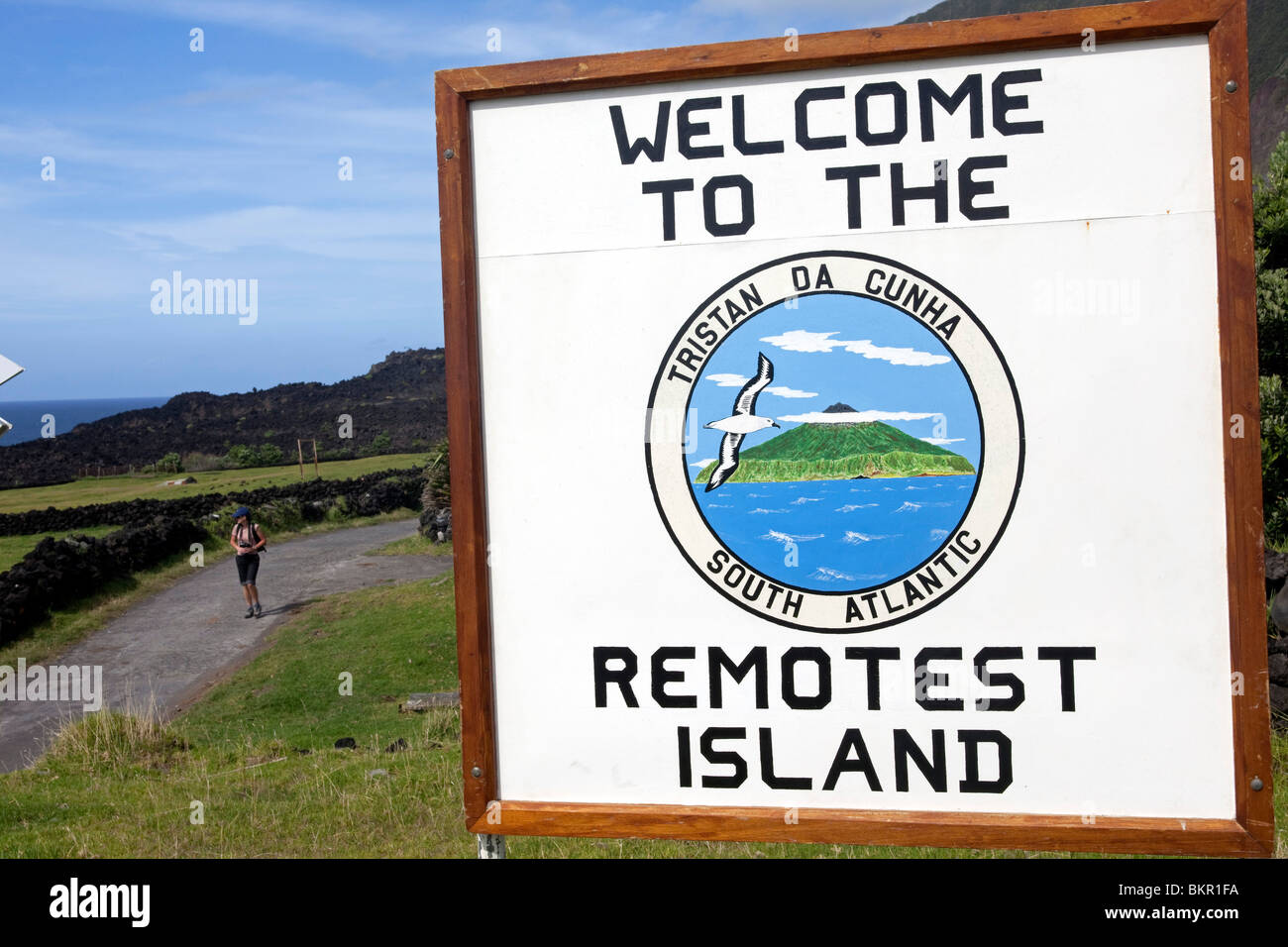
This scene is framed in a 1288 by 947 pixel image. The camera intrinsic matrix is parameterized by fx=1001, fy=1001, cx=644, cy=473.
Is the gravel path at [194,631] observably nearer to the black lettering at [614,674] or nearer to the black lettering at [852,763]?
the black lettering at [614,674]

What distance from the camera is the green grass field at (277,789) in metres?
4.80

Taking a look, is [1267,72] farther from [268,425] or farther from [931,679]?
[268,425]

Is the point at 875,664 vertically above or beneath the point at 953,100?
beneath

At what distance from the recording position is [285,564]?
73.0 ft

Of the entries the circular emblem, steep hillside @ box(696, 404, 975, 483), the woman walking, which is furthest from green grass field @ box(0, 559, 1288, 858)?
the woman walking

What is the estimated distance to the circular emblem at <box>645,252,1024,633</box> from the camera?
2.79 meters

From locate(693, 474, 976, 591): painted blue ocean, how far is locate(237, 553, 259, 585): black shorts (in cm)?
1415

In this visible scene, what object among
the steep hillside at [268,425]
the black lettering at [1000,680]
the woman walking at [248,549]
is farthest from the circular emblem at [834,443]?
the steep hillside at [268,425]

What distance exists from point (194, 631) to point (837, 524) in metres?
14.9

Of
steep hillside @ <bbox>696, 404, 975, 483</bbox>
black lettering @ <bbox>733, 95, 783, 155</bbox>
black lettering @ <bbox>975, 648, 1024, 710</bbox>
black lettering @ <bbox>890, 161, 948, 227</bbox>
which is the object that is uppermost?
black lettering @ <bbox>733, 95, 783, 155</bbox>

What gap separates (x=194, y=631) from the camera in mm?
15484

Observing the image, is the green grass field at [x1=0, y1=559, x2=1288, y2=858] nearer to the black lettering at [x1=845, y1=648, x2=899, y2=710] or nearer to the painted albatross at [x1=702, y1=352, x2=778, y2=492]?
the black lettering at [x1=845, y1=648, x2=899, y2=710]

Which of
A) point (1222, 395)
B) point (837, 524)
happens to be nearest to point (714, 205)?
point (837, 524)

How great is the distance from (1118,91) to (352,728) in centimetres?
818
